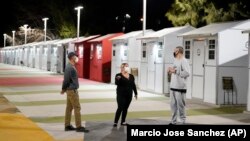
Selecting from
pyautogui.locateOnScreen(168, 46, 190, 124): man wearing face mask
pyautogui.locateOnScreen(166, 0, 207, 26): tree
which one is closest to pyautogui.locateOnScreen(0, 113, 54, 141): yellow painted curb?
pyautogui.locateOnScreen(168, 46, 190, 124): man wearing face mask

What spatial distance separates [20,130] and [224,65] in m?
7.55

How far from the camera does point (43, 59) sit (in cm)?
4506

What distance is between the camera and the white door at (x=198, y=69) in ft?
54.3

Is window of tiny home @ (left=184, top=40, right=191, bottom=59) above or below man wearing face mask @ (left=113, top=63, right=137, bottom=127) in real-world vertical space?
above

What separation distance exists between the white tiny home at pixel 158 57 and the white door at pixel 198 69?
2.61m

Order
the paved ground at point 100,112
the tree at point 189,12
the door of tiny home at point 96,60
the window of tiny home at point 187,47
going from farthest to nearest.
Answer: the door of tiny home at point 96,60, the tree at point 189,12, the window of tiny home at point 187,47, the paved ground at point 100,112

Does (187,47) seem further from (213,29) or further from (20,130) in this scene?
(20,130)

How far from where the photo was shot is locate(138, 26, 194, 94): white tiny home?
19.6 m

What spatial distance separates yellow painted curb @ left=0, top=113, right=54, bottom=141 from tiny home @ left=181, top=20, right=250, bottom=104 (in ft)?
20.9

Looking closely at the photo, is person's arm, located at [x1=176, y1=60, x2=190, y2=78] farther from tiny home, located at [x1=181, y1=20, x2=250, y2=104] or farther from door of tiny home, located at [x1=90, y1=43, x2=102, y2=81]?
door of tiny home, located at [x1=90, y1=43, x2=102, y2=81]

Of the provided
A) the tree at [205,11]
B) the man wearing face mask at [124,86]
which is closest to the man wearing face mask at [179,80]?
the man wearing face mask at [124,86]

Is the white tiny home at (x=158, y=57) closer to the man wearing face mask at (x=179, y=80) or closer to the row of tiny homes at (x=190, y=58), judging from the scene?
the row of tiny homes at (x=190, y=58)

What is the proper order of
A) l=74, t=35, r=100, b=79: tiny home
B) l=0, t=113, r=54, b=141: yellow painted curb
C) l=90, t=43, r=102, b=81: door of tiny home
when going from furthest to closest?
l=74, t=35, r=100, b=79: tiny home < l=90, t=43, r=102, b=81: door of tiny home < l=0, t=113, r=54, b=141: yellow painted curb

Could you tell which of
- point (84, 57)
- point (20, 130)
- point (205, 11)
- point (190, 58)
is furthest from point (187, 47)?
point (84, 57)
